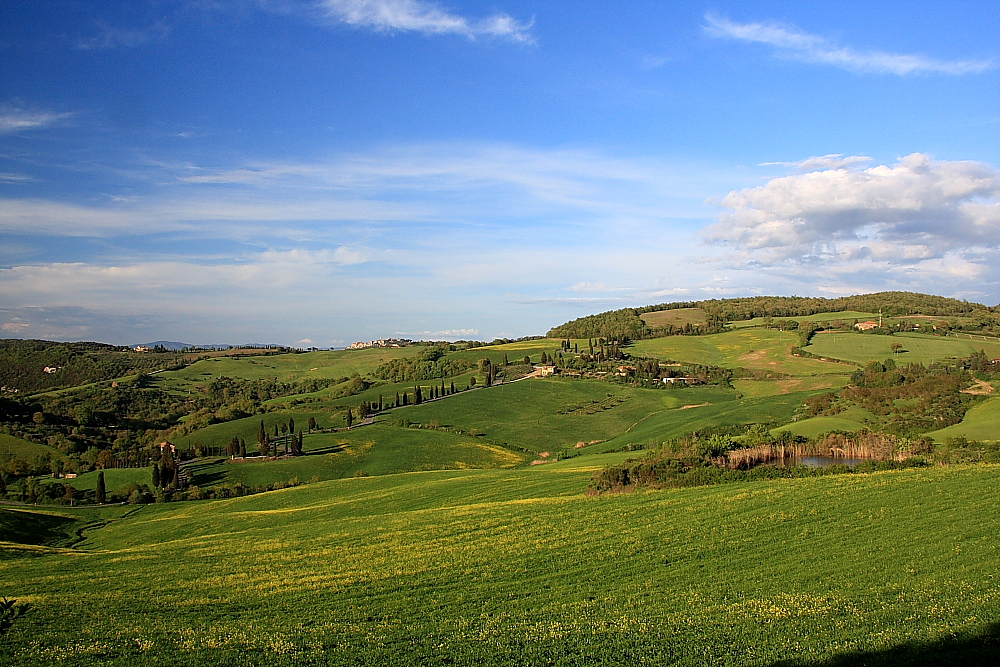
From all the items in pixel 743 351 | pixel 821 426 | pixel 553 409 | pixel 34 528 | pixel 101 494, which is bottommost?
Answer: pixel 101 494

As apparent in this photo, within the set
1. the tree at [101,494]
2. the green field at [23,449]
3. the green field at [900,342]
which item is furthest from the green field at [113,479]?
the green field at [900,342]

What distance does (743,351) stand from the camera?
472 feet

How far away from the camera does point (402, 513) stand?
43156mm

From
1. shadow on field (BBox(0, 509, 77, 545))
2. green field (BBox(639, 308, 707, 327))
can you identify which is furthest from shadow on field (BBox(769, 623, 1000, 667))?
green field (BBox(639, 308, 707, 327))

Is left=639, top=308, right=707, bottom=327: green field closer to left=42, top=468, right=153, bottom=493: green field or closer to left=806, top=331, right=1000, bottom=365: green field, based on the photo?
left=806, top=331, right=1000, bottom=365: green field

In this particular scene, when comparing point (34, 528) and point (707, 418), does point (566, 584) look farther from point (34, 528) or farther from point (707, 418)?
point (707, 418)

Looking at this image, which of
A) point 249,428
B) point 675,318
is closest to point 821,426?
point 249,428

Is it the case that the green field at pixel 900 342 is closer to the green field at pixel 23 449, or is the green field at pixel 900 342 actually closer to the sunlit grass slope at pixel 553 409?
the sunlit grass slope at pixel 553 409

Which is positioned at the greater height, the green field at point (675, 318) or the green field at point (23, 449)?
the green field at point (675, 318)

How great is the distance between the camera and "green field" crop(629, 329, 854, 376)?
120 m

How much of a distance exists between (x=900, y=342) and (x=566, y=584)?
129 meters

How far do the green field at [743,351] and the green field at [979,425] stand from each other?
4888 centimetres

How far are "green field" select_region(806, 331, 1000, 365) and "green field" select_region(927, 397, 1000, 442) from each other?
163 feet

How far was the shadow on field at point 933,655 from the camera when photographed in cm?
1411
